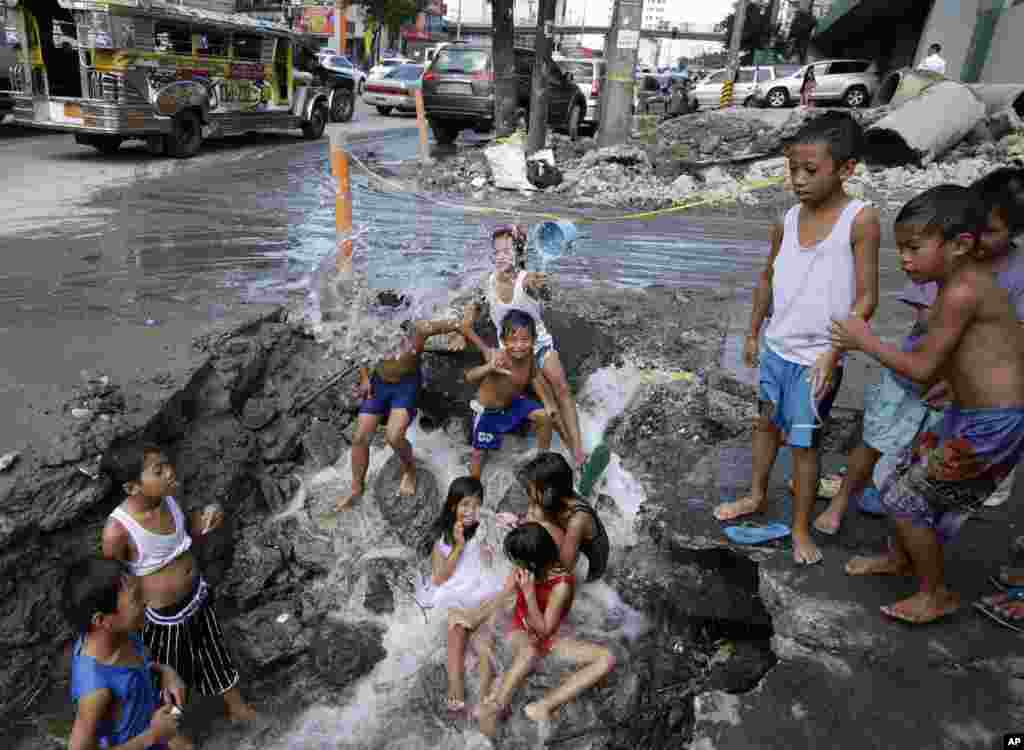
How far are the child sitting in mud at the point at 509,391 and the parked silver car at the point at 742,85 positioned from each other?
22.2m

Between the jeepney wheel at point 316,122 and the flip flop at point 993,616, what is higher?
the jeepney wheel at point 316,122

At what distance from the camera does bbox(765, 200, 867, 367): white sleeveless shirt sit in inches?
109

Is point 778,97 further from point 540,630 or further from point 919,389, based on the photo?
point 540,630

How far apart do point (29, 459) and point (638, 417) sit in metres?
3.46

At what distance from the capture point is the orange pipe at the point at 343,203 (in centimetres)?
595

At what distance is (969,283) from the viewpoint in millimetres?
2254

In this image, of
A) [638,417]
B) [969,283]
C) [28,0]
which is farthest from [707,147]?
[969,283]

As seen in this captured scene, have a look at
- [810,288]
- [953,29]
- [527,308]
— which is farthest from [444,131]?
[953,29]

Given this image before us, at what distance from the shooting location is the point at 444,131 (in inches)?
600

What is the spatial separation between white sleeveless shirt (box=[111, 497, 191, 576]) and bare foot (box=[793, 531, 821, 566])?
2619 millimetres

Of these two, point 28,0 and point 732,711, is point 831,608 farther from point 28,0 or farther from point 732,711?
point 28,0

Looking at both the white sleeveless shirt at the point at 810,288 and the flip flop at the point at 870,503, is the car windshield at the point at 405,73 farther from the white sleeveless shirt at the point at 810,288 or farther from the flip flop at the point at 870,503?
the flip flop at the point at 870,503

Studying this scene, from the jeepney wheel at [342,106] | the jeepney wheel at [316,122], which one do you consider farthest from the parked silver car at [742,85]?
the jeepney wheel at [316,122]

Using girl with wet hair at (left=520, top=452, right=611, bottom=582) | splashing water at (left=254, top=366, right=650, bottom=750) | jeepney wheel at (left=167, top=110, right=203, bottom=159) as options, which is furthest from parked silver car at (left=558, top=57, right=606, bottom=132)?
girl with wet hair at (left=520, top=452, right=611, bottom=582)
